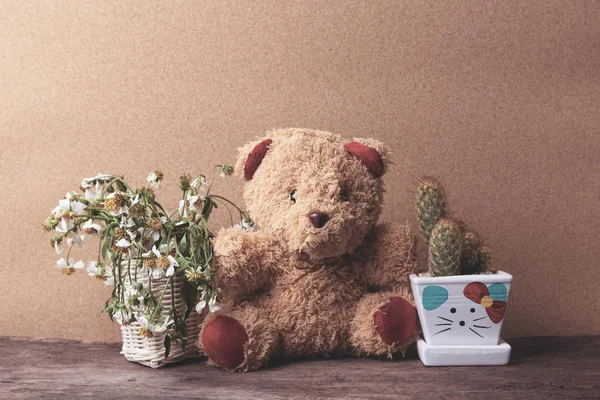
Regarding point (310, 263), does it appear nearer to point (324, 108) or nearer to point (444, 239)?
point (444, 239)

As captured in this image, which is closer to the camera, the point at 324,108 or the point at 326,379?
the point at 326,379

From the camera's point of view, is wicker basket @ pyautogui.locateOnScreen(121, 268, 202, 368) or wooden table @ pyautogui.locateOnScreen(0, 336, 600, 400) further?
wicker basket @ pyautogui.locateOnScreen(121, 268, 202, 368)

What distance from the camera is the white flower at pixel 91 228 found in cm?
116

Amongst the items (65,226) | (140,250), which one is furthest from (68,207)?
(140,250)

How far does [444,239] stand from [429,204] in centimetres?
11

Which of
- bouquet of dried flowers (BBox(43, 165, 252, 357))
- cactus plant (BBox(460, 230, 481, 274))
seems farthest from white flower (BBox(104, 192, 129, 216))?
cactus plant (BBox(460, 230, 481, 274))

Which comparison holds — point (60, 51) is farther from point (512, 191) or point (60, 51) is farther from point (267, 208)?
point (512, 191)

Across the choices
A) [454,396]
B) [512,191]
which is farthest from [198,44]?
[454,396]

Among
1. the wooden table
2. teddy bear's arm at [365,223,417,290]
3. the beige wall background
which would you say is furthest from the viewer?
the beige wall background

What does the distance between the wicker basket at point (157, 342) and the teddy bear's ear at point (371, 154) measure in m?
0.42

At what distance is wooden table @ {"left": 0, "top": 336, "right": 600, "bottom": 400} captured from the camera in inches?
39.4

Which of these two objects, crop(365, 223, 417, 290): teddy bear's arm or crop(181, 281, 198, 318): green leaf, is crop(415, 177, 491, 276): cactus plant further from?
crop(181, 281, 198, 318): green leaf

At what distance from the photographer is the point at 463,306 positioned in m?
1.14

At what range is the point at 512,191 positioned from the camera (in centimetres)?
147
